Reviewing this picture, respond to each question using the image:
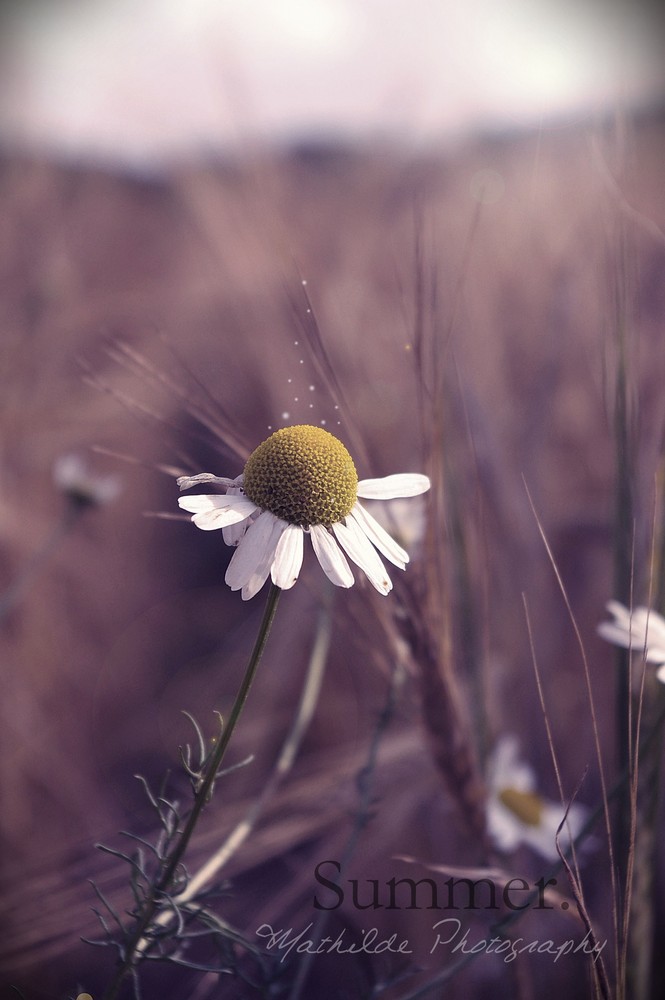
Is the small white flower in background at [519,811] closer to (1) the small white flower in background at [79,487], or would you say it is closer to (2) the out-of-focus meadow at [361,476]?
(2) the out-of-focus meadow at [361,476]

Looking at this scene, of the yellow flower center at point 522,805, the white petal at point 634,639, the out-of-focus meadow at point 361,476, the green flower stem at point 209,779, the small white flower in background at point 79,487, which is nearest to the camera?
the green flower stem at point 209,779

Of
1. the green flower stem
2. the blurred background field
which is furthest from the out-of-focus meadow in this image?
the green flower stem

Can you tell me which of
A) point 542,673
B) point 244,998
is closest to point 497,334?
point 542,673

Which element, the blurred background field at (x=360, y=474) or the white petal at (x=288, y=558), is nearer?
the white petal at (x=288, y=558)

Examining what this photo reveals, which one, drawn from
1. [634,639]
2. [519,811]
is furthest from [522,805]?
[634,639]

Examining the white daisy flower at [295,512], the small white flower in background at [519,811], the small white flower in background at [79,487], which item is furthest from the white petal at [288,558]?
the small white flower in background at [79,487]

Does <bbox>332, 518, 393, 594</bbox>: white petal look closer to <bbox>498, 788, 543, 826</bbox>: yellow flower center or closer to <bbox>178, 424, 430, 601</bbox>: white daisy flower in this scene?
<bbox>178, 424, 430, 601</bbox>: white daisy flower
